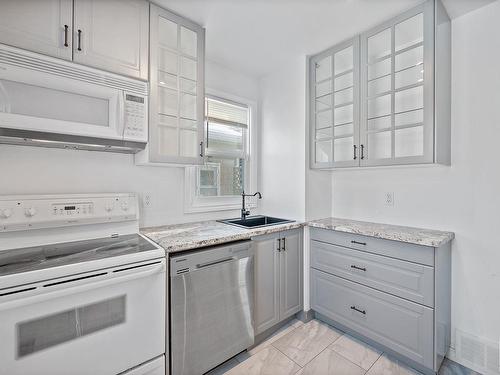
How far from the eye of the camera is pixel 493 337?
1705 mm

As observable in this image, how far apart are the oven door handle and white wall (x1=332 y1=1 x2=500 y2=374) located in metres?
2.08

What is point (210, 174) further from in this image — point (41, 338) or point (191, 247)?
point (41, 338)

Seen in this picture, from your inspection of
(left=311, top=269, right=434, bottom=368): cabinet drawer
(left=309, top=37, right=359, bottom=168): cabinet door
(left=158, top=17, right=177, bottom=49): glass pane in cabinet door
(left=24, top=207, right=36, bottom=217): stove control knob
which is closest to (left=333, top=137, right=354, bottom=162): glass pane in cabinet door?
(left=309, top=37, right=359, bottom=168): cabinet door

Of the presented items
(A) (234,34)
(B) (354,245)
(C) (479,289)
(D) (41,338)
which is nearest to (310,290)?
(B) (354,245)

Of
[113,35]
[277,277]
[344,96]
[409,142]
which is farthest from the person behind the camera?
[344,96]

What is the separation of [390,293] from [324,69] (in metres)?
1.99

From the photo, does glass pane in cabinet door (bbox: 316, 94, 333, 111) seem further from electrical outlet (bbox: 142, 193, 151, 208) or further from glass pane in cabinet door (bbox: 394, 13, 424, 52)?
electrical outlet (bbox: 142, 193, 151, 208)

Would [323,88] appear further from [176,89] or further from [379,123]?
[176,89]

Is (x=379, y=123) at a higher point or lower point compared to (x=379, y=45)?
lower

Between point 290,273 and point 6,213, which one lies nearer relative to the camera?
point 6,213

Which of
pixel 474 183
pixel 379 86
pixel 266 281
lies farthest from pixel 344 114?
pixel 266 281

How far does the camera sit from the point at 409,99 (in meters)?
1.87

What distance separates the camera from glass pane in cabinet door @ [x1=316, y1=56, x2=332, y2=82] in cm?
234

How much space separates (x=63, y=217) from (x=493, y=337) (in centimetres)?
290
